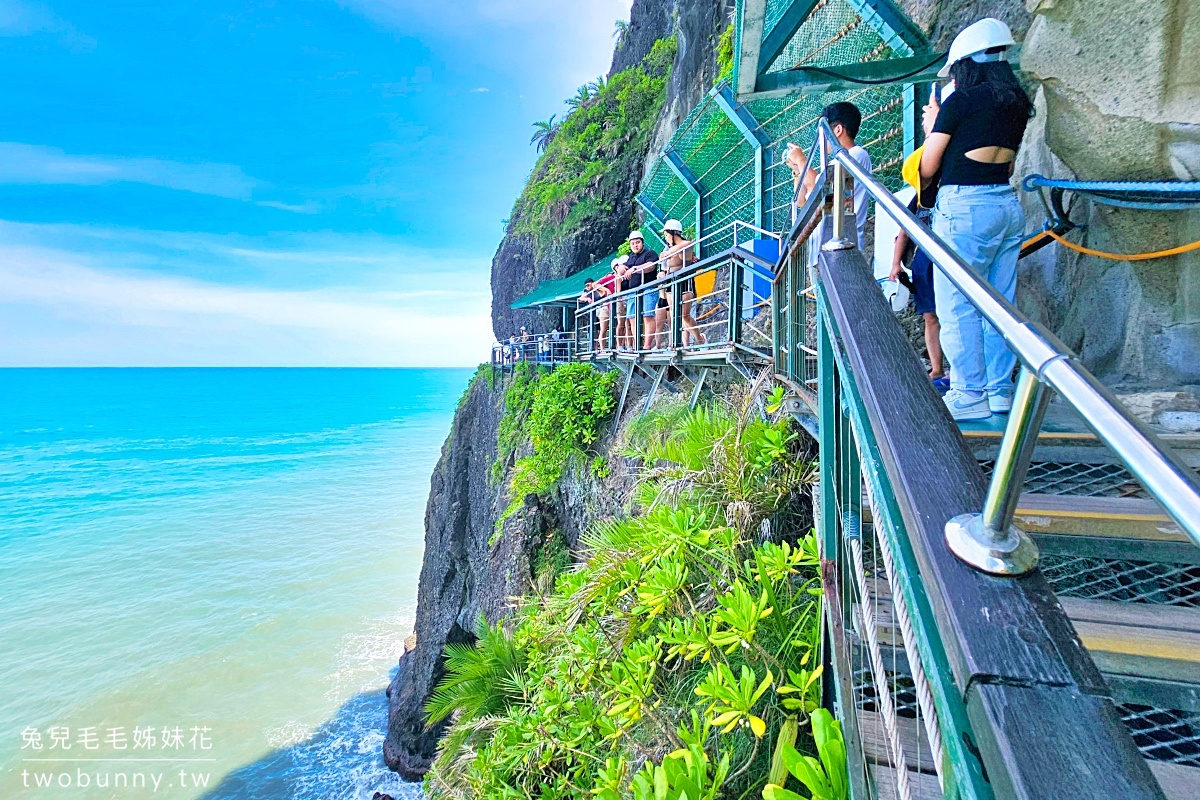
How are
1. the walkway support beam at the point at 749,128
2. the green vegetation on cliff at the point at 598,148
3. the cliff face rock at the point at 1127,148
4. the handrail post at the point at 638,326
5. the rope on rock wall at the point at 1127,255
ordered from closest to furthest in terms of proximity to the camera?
the cliff face rock at the point at 1127,148 < the rope on rock wall at the point at 1127,255 < the handrail post at the point at 638,326 < the walkway support beam at the point at 749,128 < the green vegetation on cliff at the point at 598,148

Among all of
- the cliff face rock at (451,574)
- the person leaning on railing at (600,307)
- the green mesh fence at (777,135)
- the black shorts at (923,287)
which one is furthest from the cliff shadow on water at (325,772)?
the green mesh fence at (777,135)

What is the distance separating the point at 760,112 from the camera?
790 cm

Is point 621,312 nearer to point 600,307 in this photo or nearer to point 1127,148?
point 600,307

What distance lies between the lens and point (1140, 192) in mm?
3166

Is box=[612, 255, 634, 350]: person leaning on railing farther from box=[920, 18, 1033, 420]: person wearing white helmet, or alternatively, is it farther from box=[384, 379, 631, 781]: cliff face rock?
box=[920, 18, 1033, 420]: person wearing white helmet

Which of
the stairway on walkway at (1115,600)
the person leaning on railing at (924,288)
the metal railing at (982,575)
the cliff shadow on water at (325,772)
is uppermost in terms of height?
the person leaning on railing at (924,288)

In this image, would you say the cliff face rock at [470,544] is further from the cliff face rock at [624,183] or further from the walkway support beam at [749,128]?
the walkway support beam at [749,128]

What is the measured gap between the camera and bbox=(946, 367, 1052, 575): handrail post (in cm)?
63

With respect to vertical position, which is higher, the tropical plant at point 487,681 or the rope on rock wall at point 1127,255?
the rope on rock wall at point 1127,255

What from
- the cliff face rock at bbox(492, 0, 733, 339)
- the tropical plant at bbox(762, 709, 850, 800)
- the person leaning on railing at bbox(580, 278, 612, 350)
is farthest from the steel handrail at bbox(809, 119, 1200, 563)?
the cliff face rock at bbox(492, 0, 733, 339)

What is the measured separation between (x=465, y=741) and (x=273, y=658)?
51.3 feet

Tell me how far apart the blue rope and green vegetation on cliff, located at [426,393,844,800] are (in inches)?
91.5

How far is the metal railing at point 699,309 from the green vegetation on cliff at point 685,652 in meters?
1.08

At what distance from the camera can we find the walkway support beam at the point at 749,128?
785 centimetres
